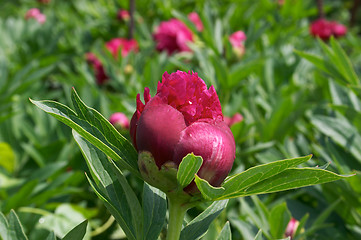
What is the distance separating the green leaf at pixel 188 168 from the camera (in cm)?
52

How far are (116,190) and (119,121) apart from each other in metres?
0.70

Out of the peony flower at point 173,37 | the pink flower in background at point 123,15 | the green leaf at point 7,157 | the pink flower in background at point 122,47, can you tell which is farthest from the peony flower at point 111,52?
the green leaf at point 7,157

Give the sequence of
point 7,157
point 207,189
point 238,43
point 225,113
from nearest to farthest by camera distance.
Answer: point 207,189 → point 7,157 → point 225,113 → point 238,43

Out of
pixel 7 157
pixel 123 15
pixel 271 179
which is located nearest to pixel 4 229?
pixel 271 179

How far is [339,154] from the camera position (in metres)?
1.05

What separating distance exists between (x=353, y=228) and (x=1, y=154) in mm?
898

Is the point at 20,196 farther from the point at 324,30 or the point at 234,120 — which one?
the point at 324,30

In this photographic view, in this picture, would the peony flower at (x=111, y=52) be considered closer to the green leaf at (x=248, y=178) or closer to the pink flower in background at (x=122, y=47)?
the pink flower in background at (x=122, y=47)

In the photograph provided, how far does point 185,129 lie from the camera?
1.86 feet

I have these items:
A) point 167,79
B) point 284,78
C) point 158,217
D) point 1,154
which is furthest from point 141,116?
point 284,78

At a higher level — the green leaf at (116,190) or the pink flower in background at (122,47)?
the pink flower in background at (122,47)

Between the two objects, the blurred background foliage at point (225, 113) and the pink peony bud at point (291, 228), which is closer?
the pink peony bud at point (291, 228)

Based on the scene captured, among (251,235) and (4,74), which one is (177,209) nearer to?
(251,235)

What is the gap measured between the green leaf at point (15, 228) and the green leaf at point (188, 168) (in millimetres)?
258
